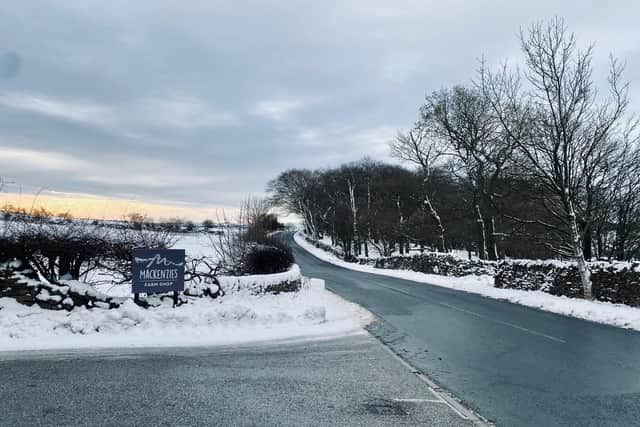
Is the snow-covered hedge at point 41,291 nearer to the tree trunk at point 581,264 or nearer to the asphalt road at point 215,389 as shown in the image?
the asphalt road at point 215,389

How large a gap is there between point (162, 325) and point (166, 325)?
8 cm

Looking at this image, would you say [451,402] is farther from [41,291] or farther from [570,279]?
[570,279]

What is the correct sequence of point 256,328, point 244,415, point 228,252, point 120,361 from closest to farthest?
point 244,415 < point 120,361 < point 256,328 < point 228,252

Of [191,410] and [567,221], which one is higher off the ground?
[567,221]

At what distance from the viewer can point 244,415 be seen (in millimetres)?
5270

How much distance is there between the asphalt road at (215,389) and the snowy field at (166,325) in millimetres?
780

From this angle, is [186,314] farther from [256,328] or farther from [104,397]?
[104,397]

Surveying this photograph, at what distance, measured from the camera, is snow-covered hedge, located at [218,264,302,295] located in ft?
41.5

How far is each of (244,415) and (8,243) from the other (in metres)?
7.75

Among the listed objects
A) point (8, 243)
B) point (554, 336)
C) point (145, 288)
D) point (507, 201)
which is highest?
point (507, 201)

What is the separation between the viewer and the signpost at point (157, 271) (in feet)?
34.8

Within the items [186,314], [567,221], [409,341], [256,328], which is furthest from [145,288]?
[567,221]

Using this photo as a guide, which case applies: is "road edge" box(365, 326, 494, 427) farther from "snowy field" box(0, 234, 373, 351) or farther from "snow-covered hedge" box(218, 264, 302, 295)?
"snow-covered hedge" box(218, 264, 302, 295)

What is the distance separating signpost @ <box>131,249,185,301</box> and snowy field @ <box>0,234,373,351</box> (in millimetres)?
402
